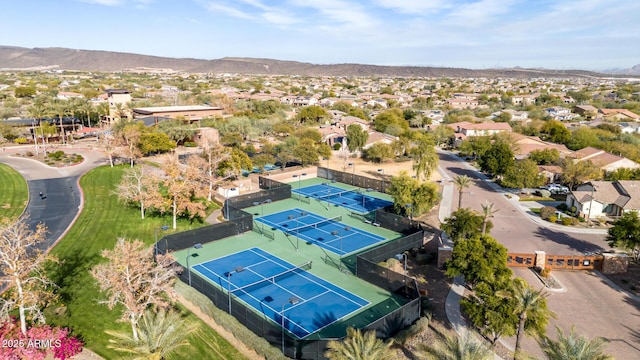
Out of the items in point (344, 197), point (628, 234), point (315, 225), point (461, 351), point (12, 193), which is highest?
point (628, 234)

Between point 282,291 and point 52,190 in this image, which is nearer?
point 282,291

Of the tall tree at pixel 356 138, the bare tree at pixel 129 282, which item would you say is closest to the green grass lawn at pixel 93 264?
the bare tree at pixel 129 282

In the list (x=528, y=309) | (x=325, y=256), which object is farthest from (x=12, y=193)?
(x=528, y=309)

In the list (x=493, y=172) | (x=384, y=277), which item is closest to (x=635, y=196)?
(x=493, y=172)

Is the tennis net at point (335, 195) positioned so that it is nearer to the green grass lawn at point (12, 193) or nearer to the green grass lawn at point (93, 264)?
the green grass lawn at point (93, 264)

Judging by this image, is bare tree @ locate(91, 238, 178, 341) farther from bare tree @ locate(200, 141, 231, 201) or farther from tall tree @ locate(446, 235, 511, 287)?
bare tree @ locate(200, 141, 231, 201)

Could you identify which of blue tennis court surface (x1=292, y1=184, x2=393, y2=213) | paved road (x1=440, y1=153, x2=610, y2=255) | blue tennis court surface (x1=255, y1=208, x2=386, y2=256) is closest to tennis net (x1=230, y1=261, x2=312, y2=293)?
blue tennis court surface (x1=255, y1=208, x2=386, y2=256)

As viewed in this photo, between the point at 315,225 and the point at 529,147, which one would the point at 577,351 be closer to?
the point at 315,225
